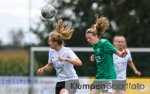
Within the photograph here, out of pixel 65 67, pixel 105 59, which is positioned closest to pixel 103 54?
pixel 105 59

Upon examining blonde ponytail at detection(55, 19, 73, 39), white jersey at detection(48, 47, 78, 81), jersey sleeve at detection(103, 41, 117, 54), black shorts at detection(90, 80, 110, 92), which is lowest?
black shorts at detection(90, 80, 110, 92)

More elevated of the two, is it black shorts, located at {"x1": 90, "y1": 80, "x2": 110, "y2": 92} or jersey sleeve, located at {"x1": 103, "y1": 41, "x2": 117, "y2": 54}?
jersey sleeve, located at {"x1": 103, "y1": 41, "x2": 117, "y2": 54}

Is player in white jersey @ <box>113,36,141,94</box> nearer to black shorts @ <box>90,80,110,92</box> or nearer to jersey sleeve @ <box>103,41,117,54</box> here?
black shorts @ <box>90,80,110,92</box>

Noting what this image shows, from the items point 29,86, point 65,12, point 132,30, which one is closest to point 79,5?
point 65,12

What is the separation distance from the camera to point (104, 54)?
12.3 meters

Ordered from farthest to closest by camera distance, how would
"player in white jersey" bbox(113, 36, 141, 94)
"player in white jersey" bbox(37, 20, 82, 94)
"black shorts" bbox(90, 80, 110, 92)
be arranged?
"player in white jersey" bbox(113, 36, 141, 94)
"black shorts" bbox(90, 80, 110, 92)
"player in white jersey" bbox(37, 20, 82, 94)

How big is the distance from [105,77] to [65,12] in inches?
608

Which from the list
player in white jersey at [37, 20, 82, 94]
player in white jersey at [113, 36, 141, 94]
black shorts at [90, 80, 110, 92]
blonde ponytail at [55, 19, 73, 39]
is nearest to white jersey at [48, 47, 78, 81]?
player in white jersey at [37, 20, 82, 94]

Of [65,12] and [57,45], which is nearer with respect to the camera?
[57,45]

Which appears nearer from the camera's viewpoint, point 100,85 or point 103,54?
point 103,54

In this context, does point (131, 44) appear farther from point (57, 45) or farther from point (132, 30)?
point (57, 45)

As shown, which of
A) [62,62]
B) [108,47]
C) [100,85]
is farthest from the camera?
[100,85]

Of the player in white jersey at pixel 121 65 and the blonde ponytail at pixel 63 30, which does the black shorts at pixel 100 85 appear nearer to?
the player in white jersey at pixel 121 65

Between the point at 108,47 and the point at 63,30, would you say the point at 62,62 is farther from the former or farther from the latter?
the point at 108,47
